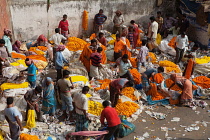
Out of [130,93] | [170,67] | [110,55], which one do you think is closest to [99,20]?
[110,55]

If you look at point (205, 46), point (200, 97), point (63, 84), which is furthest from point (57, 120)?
point (205, 46)

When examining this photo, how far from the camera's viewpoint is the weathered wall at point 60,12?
12594 mm

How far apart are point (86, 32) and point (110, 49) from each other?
259 cm

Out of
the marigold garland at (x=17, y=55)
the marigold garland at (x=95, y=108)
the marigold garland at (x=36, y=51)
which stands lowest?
the marigold garland at (x=95, y=108)

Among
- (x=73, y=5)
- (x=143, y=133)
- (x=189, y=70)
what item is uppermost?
(x=73, y=5)

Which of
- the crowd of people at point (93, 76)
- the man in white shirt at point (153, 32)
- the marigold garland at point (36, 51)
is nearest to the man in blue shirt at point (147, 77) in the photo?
the crowd of people at point (93, 76)

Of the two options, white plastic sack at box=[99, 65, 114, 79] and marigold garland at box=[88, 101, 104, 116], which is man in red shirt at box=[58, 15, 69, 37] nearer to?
white plastic sack at box=[99, 65, 114, 79]

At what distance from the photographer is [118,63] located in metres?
9.19

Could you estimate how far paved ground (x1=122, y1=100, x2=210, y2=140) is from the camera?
7.41 m

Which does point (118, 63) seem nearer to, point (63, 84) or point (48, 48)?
point (63, 84)

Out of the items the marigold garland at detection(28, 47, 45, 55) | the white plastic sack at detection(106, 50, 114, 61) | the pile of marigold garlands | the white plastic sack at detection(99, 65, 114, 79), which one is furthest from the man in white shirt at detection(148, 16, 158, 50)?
the marigold garland at detection(28, 47, 45, 55)

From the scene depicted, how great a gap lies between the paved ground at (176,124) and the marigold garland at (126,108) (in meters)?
0.29

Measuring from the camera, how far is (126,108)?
8.23 m

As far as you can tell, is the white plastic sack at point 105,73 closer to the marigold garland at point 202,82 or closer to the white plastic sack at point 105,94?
the white plastic sack at point 105,94
